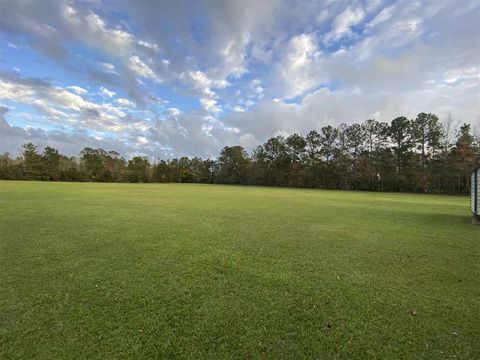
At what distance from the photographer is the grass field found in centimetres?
280

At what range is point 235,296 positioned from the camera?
3.88 meters

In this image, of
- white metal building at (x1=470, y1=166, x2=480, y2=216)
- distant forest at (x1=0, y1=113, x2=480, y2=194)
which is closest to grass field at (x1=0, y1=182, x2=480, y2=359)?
white metal building at (x1=470, y1=166, x2=480, y2=216)

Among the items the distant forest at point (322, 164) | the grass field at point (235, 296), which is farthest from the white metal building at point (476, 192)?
the distant forest at point (322, 164)

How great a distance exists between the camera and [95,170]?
67438 millimetres

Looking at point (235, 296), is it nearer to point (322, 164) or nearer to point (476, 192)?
point (476, 192)

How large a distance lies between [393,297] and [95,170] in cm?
7472

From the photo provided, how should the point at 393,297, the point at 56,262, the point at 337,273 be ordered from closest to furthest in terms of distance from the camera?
the point at 393,297
the point at 337,273
the point at 56,262

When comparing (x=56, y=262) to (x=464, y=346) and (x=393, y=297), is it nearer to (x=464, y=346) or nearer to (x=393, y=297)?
(x=393, y=297)

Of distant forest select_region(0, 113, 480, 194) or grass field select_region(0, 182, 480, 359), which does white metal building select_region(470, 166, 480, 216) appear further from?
distant forest select_region(0, 113, 480, 194)

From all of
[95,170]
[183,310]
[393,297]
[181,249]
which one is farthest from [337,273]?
[95,170]

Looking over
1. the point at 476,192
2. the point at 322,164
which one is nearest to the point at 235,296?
the point at 476,192

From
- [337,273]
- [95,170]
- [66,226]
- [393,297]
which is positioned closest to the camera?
[393,297]

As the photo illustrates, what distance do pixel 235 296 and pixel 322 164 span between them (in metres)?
53.5

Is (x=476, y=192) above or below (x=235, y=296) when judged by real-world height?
above
